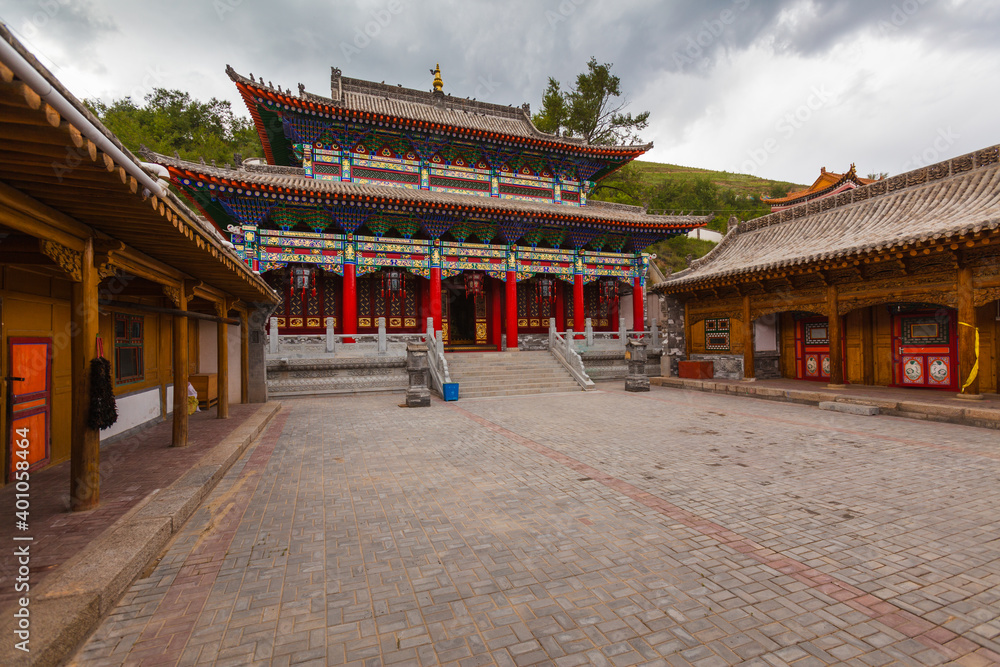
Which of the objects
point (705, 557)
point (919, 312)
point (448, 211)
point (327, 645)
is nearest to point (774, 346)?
point (919, 312)

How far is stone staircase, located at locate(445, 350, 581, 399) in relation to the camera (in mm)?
12688

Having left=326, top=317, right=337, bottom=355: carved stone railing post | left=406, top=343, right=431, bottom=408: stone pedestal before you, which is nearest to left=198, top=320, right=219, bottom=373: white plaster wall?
left=326, top=317, right=337, bottom=355: carved stone railing post

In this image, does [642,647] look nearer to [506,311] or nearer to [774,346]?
[774,346]

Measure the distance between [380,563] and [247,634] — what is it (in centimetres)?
89

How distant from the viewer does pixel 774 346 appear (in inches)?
542

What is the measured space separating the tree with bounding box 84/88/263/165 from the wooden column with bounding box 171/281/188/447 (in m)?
29.0

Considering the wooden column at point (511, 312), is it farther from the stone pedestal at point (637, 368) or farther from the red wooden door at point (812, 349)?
the red wooden door at point (812, 349)

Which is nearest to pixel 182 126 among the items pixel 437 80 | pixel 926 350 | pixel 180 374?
pixel 437 80

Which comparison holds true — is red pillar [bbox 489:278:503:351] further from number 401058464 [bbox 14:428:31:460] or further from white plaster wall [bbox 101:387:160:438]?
number 401058464 [bbox 14:428:31:460]

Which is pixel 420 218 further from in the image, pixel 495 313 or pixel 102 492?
pixel 102 492

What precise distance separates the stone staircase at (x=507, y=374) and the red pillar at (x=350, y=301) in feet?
11.2

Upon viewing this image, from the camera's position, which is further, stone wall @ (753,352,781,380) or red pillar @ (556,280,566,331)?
red pillar @ (556,280,566,331)

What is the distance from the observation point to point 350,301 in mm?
15375

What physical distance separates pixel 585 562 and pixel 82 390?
167 inches
